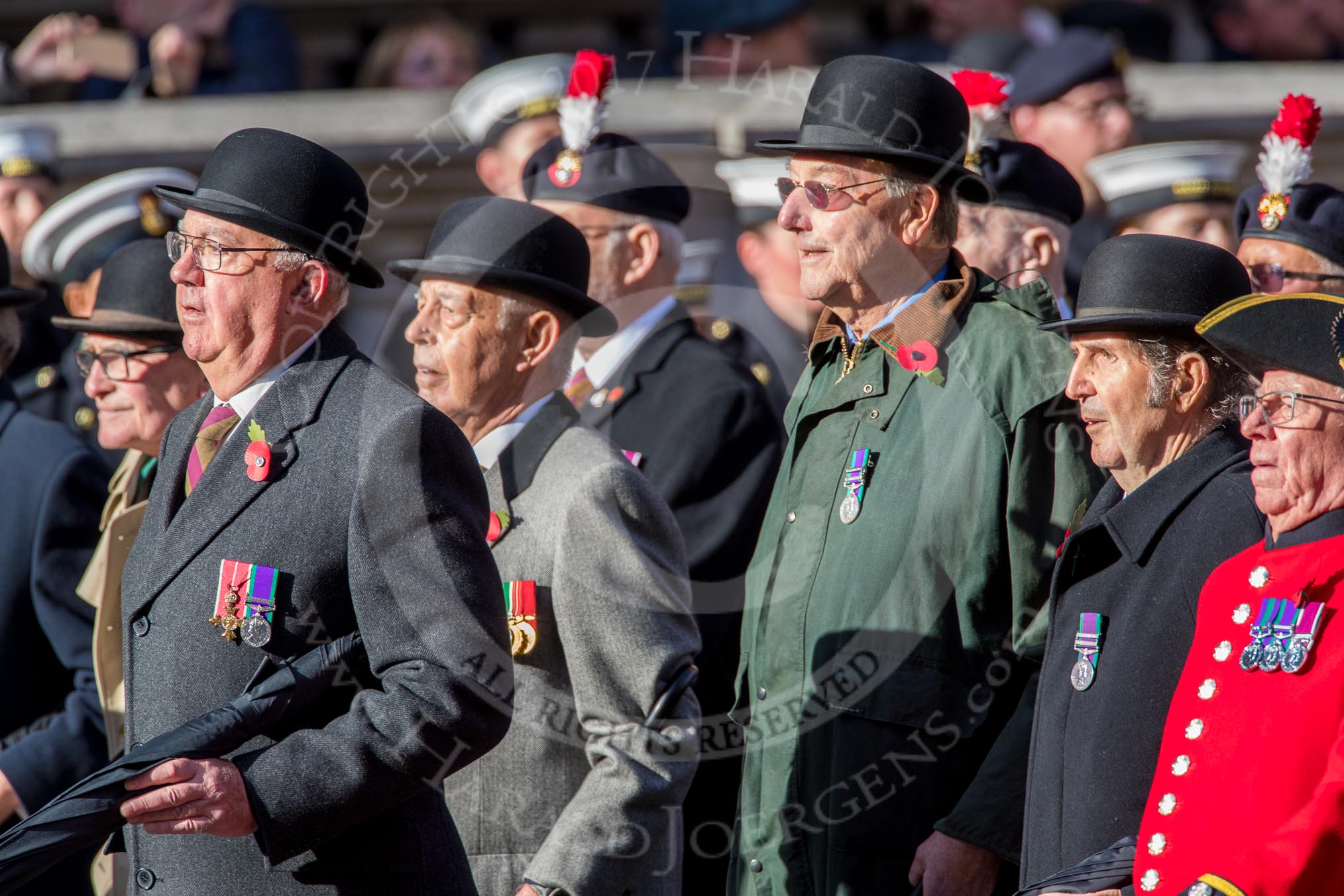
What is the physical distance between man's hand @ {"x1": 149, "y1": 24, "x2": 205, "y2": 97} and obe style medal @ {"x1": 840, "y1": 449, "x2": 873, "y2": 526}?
217 inches

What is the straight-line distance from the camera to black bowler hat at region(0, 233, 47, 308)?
5.37 meters

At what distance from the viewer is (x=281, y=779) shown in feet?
10.5

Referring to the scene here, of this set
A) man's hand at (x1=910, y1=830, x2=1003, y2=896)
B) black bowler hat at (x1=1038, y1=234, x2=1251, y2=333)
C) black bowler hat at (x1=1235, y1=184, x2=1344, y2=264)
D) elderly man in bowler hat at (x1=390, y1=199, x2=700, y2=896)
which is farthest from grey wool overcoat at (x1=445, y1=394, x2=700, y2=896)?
black bowler hat at (x1=1235, y1=184, x2=1344, y2=264)

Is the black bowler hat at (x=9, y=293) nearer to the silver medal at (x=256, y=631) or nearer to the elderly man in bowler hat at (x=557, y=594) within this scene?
the elderly man in bowler hat at (x=557, y=594)

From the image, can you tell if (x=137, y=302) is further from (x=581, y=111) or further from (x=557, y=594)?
(x=557, y=594)

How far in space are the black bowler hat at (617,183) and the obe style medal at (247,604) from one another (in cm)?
237

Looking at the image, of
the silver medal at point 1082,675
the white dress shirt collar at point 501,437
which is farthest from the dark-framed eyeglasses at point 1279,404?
the white dress shirt collar at point 501,437

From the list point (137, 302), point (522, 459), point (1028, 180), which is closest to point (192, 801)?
point (522, 459)

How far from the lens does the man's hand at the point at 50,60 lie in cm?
914

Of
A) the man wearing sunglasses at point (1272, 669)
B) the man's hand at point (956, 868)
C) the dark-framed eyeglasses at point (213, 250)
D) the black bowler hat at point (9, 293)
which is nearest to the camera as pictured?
the man wearing sunglasses at point (1272, 669)

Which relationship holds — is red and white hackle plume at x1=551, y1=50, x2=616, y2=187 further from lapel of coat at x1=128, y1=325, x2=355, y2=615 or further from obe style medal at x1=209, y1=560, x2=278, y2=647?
obe style medal at x1=209, y1=560, x2=278, y2=647

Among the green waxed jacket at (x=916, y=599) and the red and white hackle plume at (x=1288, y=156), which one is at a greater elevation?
the red and white hackle plume at (x=1288, y=156)

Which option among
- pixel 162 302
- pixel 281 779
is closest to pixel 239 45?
pixel 162 302

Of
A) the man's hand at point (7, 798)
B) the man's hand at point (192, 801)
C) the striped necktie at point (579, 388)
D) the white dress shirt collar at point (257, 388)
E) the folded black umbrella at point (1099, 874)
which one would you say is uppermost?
the white dress shirt collar at point (257, 388)
